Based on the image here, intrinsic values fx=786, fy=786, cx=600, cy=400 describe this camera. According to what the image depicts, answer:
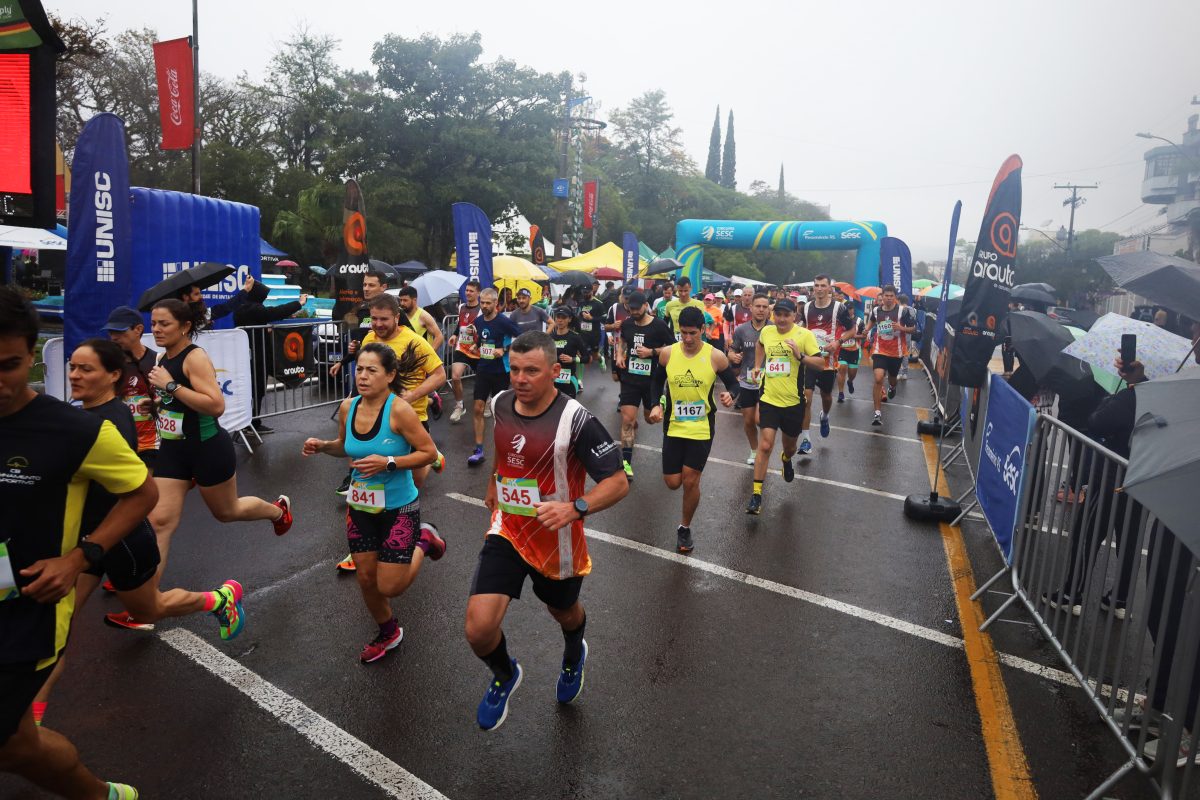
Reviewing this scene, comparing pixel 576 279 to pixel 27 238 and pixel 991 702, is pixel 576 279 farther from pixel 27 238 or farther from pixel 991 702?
pixel 991 702

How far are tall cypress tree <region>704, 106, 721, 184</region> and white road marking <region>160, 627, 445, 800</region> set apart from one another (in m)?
99.4

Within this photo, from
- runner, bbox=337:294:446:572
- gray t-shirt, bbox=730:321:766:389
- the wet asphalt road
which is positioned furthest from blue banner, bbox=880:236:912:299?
runner, bbox=337:294:446:572

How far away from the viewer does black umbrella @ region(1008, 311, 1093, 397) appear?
6.37m

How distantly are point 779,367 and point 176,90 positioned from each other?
16552 millimetres

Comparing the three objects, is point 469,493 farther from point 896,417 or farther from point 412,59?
point 412,59

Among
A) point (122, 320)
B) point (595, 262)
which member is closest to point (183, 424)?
point (122, 320)

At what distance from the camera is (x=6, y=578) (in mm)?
2305

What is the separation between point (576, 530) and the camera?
11.8ft

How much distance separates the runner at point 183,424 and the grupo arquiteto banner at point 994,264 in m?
5.58

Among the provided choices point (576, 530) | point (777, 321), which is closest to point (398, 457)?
point (576, 530)

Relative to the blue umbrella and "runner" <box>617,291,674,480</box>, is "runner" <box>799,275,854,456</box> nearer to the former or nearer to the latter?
"runner" <box>617,291,674,480</box>

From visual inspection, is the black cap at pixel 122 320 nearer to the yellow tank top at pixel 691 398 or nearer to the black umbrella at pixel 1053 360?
the yellow tank top at pixel 691 398

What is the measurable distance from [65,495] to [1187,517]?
365cm

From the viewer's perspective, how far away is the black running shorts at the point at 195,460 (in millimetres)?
4605
